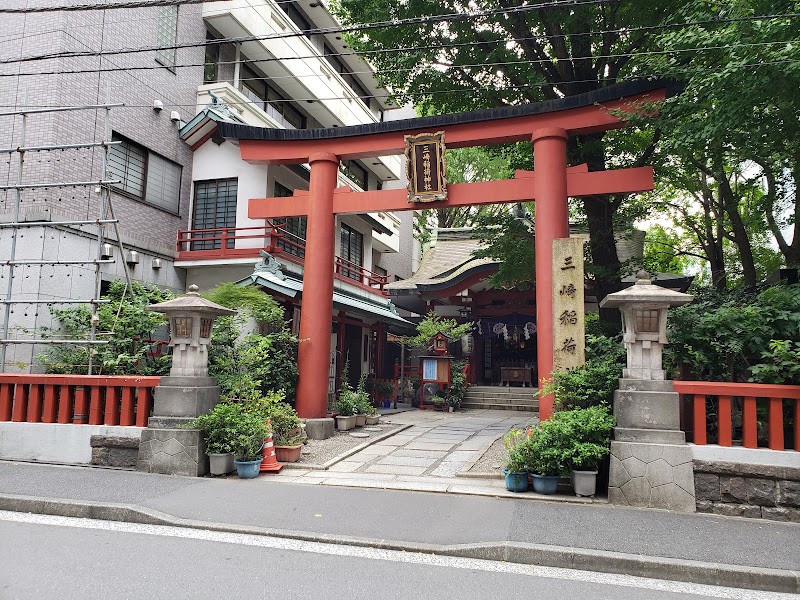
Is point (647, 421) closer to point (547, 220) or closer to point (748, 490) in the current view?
point (748, 490)

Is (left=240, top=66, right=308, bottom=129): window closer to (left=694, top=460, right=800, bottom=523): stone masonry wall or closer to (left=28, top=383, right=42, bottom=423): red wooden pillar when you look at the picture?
(left=28, top=383, right=42, bottom=423): red wooden pillar

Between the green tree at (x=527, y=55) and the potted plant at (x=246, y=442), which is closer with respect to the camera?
the potted plant at (x=246, y=442)

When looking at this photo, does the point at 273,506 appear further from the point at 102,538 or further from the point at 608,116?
the point at 608,116

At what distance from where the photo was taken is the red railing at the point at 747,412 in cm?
682

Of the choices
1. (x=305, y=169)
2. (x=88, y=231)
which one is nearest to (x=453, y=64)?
(x=305, y=169)

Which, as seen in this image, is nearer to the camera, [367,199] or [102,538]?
[102,538]

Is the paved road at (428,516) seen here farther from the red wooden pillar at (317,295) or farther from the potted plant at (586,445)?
the red wooden pillar at (317,295)

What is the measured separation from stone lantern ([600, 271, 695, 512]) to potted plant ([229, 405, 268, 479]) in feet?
16.6

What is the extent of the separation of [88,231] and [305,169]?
6962mm

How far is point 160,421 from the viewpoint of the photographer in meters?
8.66

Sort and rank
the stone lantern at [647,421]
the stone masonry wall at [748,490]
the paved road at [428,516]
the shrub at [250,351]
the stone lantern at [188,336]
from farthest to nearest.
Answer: the shrub at [250,351] → the stone lantern at [188,336] → the stone lantern at [647,421] → the stone masonry wall at [748,490] → the paved road at [428,516]

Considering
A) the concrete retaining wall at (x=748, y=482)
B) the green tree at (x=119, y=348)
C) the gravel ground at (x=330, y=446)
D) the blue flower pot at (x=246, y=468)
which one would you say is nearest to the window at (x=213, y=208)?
the green tree at (x=119, y=348)

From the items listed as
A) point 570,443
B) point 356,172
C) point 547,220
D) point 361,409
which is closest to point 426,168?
point 547,220

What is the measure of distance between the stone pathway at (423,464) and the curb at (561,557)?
2105mm
